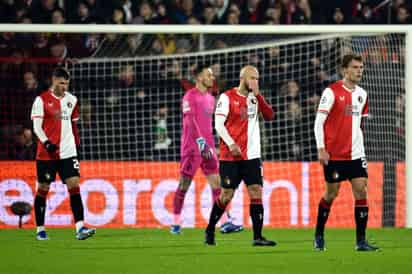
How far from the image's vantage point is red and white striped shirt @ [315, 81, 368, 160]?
1167cm

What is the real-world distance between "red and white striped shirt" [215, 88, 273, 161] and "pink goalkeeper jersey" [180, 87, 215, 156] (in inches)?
93.7

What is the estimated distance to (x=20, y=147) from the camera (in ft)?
52.9

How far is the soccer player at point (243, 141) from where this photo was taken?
12195 mm

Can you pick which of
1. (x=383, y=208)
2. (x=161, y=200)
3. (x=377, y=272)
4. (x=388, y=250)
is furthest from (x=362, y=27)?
(x=377, y=272)

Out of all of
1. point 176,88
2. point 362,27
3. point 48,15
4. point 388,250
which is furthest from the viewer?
point 48,15

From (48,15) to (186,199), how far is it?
3998 mm

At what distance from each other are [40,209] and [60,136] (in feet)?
2.99

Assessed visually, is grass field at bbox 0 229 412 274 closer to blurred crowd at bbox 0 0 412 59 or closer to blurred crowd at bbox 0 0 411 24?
blurred crowd at bbox 0 0 412 59

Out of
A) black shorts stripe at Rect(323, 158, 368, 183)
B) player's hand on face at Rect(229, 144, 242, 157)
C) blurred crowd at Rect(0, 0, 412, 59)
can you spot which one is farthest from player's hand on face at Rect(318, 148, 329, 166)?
blurred crowd at Rect(0, 0, 412, 59)

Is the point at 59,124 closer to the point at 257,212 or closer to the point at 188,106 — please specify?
the point at 188,106

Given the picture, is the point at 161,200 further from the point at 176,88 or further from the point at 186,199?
the point at 176,88

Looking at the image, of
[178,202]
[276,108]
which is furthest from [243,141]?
[276,108]

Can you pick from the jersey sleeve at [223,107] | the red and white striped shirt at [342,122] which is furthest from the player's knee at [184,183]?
the red and white striped shirt at [342,122]

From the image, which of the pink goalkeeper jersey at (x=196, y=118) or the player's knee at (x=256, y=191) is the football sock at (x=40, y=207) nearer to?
the pink goalkeeper jersey at (x=196, y=118)
